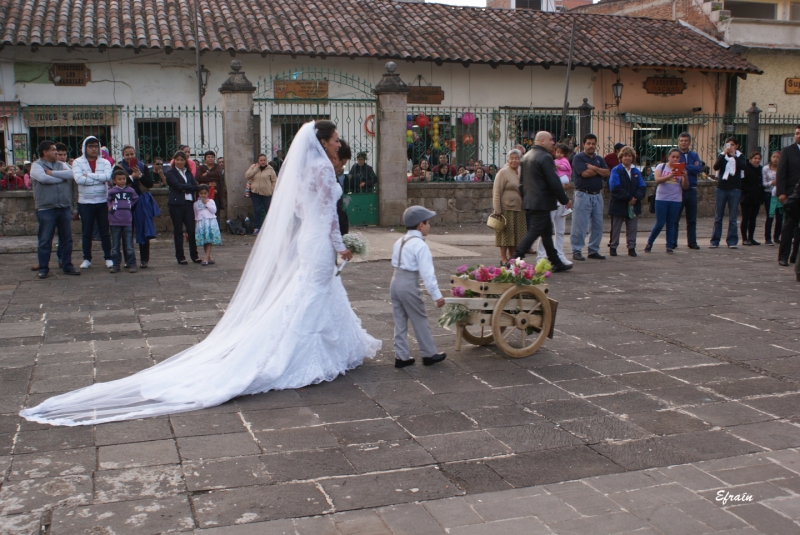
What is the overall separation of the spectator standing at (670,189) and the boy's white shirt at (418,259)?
7199 mm

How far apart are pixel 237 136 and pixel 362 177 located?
266 cm

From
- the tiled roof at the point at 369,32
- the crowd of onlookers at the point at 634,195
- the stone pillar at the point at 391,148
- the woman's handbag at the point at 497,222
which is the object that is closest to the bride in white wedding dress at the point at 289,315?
the crowd of onlookers at the point at 634,195

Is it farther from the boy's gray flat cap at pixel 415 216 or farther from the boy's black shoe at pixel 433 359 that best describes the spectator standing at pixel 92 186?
the boy's black shoe at pixel 433 359

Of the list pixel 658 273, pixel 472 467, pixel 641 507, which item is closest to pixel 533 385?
pixel 472 467

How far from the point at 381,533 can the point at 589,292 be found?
20.4 feet

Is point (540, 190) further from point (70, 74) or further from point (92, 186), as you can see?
point (70, 74)

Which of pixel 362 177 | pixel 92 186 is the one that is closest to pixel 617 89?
pixel 362 177

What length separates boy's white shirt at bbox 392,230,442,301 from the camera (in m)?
5.95

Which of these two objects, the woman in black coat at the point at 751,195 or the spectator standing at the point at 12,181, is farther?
the spectator standing at the point at 12,181

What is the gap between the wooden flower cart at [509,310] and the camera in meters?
6.27

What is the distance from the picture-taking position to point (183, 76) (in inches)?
797

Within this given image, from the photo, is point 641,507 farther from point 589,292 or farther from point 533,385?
point 589,292

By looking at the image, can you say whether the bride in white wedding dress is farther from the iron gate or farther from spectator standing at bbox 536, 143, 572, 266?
the iron gate

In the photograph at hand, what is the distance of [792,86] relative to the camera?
26219 millimetres
